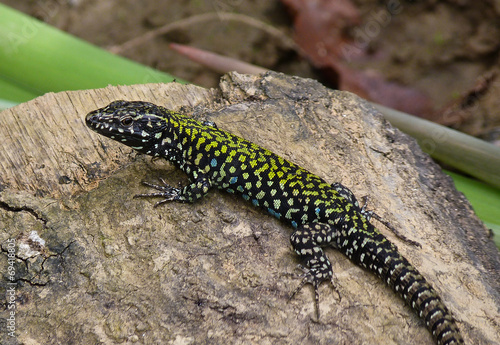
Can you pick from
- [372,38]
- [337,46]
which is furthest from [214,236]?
[372,38]

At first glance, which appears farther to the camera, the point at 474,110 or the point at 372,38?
the point at 372,38

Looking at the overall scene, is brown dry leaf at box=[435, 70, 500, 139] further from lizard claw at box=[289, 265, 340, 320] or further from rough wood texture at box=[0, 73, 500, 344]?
lizard claw at box=[289, 265, 340, 320]

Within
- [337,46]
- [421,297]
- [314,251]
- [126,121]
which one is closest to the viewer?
[421,297]

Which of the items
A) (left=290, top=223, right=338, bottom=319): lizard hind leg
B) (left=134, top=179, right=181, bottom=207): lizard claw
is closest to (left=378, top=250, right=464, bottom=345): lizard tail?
(left=290, top=223, right=338, bottom=319): lizard hind leg

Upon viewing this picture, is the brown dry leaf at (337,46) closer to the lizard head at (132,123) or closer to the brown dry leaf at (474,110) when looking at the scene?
the brown dry leaf at (474,110)

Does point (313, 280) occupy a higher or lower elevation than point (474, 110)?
higher

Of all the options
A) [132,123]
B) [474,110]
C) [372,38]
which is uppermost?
[132,123]

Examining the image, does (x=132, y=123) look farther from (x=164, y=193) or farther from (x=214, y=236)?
(x=214, y=236)

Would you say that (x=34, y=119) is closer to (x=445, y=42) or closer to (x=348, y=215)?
(x=348, y=215)

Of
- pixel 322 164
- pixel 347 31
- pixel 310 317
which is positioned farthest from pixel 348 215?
pixel 347 31
